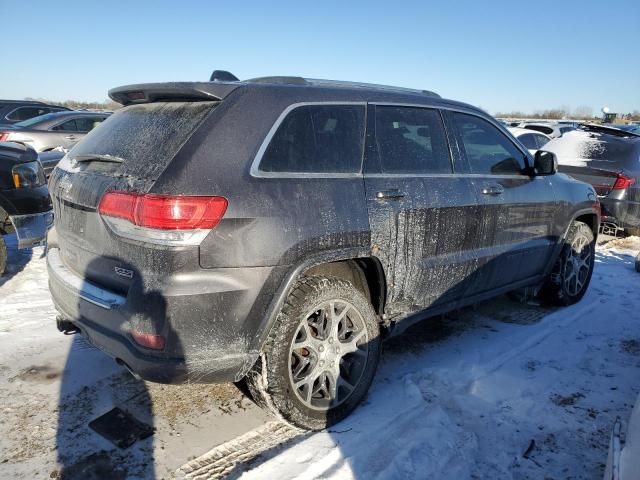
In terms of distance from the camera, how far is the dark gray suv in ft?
7.70

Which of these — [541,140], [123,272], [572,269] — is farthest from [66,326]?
[541,140]

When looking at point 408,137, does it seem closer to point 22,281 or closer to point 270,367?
point 270,367

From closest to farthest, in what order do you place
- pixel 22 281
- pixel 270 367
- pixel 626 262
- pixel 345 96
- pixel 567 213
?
pixel 270 367 < pixel 345 96 < pixel 567 213 < pixel 22 281 < pixel 626 262

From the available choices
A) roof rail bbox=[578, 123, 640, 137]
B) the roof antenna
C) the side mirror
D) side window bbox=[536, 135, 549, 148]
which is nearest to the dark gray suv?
the roof antenna

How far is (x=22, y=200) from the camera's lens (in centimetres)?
504

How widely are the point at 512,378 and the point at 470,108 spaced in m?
2.01

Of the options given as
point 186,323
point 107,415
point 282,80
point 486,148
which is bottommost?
point 107,415

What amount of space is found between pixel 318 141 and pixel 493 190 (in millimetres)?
1619

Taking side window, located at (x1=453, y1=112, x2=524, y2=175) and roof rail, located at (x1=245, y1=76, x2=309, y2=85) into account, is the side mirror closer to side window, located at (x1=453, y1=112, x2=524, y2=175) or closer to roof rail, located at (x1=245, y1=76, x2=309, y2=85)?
side window, located at (x1=453, y1=112, x2=524, y2=175)

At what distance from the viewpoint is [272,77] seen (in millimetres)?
3027

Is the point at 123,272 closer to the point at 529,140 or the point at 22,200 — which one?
Answer: the point at 22,200

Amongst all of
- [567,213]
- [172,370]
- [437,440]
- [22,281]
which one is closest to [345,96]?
[172,370]

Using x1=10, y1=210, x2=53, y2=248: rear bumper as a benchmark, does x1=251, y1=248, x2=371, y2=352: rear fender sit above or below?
above

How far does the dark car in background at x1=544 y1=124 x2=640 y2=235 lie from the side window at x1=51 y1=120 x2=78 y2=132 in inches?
348
